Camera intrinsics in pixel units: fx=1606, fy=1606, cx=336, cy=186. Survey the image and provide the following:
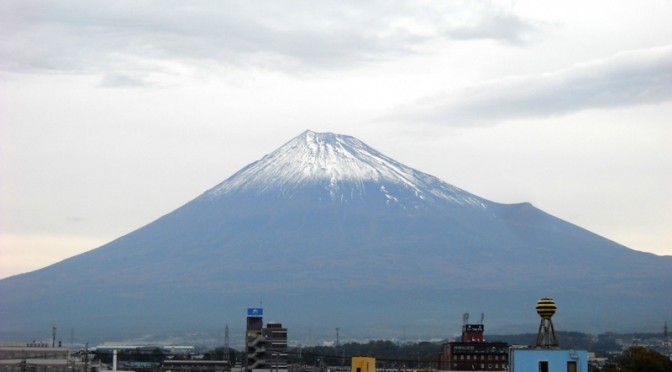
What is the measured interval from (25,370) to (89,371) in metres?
12.1

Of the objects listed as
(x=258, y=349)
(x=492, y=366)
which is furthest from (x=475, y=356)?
(x=258, y=349)

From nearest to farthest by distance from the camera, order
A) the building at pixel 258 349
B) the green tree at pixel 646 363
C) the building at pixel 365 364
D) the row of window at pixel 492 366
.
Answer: the building at pixel 365 364 → the building at pixel 258 349 → the green tree at pixel 646 363 → the row of window at pixel 492 366

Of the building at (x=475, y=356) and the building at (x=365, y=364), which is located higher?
the building at (x=475, y=356)

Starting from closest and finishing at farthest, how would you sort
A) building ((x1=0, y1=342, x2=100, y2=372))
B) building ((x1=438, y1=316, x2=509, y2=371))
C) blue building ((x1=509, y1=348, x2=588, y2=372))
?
blue building ((x1=509, y1=348, x2=588, y2=372))
building ((x1=0, y1=342, x2=100, y2=372))
building ((x1=438, y1=316, x2=509, y2=371))

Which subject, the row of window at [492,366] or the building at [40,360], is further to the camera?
the row of window at [492,366]

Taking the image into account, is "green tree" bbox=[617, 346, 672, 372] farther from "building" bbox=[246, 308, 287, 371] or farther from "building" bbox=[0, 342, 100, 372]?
"building" bbox=[0, 342, 100, 372]

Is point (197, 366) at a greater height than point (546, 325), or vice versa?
point (546, 325)

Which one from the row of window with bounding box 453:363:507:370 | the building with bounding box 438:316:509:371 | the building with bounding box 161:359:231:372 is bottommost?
the building with bounding box 161:359:231:372

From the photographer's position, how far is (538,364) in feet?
124

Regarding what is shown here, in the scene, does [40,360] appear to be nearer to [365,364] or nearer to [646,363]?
[646,363]

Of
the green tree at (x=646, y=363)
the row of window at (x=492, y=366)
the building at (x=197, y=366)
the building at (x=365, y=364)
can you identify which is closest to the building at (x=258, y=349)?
the green tree at (x=646, y=363)

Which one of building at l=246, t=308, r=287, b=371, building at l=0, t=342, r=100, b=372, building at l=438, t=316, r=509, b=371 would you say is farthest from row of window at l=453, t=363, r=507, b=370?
building at l=246, t=308, r=287, b=371

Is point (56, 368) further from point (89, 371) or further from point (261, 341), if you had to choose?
point (261, 341)

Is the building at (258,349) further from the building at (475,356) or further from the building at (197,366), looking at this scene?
the building at (475,356)
